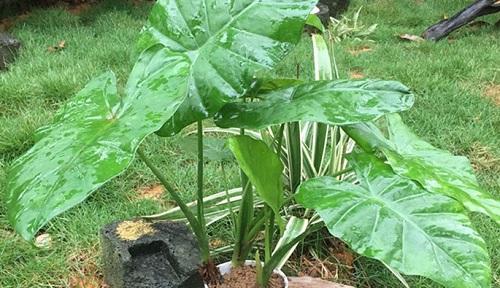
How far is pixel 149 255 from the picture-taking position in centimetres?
187

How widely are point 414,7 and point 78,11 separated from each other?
3.03m

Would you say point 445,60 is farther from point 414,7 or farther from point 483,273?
point 483,273

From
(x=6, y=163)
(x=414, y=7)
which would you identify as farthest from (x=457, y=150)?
(x=414, y=7)

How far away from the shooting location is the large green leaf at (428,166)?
50.9 inches

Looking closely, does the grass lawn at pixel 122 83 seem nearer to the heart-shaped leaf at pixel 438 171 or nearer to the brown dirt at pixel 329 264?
the brown dirt at pixel 329 264

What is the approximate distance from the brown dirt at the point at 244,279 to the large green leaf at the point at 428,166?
1.51 ft

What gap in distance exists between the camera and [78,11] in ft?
17.5

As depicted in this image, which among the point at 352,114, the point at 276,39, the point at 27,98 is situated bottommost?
the point at 27,98

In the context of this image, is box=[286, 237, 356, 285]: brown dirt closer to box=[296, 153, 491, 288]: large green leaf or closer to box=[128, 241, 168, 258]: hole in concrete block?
box=[128, 241, 168, 258]: hole in concrete block

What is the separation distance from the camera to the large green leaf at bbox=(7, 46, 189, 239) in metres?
1.05

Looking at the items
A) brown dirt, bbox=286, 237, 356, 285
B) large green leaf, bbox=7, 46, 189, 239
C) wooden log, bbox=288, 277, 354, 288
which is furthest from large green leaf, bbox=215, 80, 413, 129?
brown dirt, bbox=286, 237, 356, 285

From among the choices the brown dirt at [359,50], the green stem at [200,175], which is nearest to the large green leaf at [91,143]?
the green stem at [200,175]

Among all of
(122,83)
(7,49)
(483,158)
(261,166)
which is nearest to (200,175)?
(261,166)

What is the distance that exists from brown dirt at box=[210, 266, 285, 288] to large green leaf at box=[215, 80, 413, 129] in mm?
486
